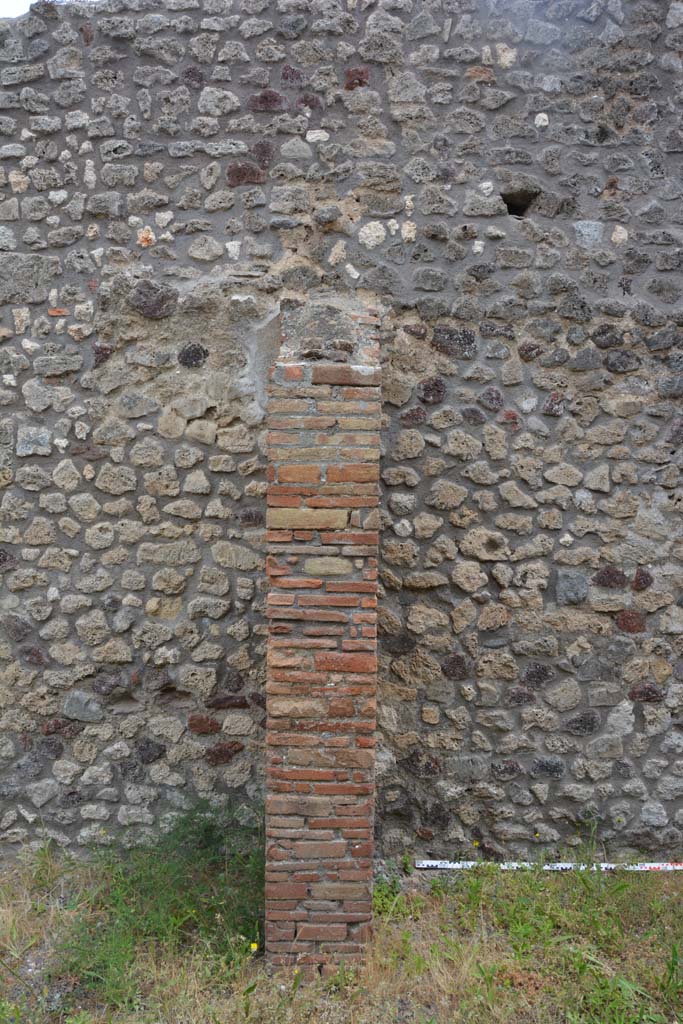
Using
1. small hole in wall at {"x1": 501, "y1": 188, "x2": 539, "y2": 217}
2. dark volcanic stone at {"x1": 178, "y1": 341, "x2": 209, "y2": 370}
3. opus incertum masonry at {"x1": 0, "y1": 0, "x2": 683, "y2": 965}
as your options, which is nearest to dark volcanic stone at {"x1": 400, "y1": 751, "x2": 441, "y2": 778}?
opus incertum masonry at {"x1": 0, "y1": 0, "x2": 683, "y2": 965}

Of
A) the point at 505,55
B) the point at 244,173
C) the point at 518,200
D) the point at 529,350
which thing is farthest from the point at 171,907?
the point at 505,55

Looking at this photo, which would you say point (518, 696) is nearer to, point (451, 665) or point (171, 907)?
point (451, 665)

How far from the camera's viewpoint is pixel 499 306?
12.6 ft

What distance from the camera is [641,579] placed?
3.90 meters

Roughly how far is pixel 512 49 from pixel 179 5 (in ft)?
5.39

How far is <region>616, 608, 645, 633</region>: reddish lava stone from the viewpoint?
3.90 m

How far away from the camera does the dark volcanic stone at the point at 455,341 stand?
386cm

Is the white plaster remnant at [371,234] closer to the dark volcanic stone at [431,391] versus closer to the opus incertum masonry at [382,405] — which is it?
the opus incertum masonry at [382,405]

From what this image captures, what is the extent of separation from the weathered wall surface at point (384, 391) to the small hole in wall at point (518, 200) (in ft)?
0.06

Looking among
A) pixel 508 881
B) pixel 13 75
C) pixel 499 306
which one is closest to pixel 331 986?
pixel 508 881

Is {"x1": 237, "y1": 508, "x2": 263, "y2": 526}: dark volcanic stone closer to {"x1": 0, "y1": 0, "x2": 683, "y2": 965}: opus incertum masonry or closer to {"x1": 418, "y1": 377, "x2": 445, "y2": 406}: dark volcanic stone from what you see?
{"x1": 0, "y1": 0, "x2": 683, "y2": 965}: opus incertum masonry

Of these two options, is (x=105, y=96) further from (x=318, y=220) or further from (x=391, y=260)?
(x=391, y=260)

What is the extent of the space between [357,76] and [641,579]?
9.27ft

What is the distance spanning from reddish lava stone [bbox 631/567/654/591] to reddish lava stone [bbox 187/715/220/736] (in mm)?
2157
